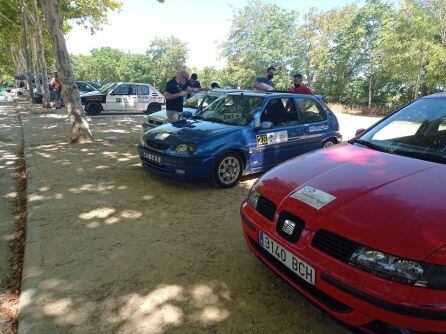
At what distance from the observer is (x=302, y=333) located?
2.37m

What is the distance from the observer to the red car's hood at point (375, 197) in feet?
6.09

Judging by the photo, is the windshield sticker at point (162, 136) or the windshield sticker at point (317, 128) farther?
the windshield sticker at point (317, 128)

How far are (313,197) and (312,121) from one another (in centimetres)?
413

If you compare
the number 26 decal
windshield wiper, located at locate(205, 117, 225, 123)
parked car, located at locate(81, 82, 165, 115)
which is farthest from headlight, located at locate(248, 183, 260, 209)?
parked car, located at locate(81, 82, 165, 115)

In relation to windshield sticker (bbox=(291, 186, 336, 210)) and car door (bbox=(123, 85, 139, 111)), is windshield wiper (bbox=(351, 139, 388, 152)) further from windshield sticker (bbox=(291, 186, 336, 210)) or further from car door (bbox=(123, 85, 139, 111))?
car door (bbox=(123, 85, 139, 111))

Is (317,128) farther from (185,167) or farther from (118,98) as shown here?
(118,98)

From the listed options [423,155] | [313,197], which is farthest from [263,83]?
[313,197]

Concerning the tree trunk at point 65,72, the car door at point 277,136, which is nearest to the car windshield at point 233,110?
the car door at point 277,136

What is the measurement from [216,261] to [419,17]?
19.4 metres

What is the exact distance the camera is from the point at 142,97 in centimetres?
1642

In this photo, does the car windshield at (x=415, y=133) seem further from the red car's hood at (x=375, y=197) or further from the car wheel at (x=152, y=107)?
the car wheel at (x=152, y=107)

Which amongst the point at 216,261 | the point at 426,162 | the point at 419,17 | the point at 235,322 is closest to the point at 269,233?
the point at 235,322

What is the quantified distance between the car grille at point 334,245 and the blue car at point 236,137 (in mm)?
2884

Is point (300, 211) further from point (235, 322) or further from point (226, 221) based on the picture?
point (226, 221)
